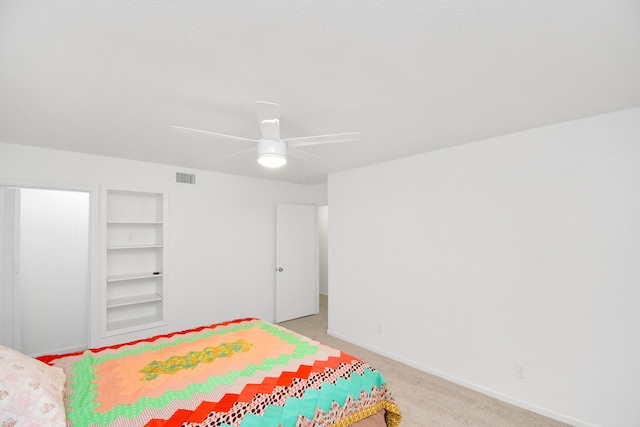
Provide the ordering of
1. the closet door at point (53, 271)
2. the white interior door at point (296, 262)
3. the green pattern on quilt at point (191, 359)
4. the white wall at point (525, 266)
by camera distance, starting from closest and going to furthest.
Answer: the green pattern on quilt at point (191, 359), the white wall at point (525, 266), the closet door at point (53, 271), the white interior door at point (296, 262)

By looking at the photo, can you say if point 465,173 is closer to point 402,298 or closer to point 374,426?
point 402,298

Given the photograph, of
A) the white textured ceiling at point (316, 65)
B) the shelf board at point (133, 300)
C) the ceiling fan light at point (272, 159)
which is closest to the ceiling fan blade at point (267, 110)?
the white textured ceiling at point (316, 65)

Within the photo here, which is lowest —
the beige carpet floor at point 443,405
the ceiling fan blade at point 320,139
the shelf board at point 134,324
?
the beige carpet floor at point 443,405

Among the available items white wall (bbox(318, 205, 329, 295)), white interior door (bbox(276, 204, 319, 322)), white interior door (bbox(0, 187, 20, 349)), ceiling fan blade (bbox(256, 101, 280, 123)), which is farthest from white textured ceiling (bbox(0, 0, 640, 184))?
white wall (bbox(318, 205, 329, 295))

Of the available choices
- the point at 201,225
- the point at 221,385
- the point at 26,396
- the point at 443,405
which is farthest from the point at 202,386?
the point at 201,225

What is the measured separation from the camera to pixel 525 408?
2.58 meters

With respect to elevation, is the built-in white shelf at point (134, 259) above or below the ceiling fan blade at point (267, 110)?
below

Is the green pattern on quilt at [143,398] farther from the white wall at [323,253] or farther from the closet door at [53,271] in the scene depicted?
the white wall at [323,253]

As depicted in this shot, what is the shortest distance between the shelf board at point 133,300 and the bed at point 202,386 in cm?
150

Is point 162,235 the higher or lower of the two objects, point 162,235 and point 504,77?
the lower

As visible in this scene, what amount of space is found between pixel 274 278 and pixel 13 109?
12.4ft

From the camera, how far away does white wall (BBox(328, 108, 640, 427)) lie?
2.24m

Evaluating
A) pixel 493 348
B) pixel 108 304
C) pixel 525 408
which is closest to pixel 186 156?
pixel 108 304

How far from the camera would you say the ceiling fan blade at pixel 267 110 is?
1.70 meters
